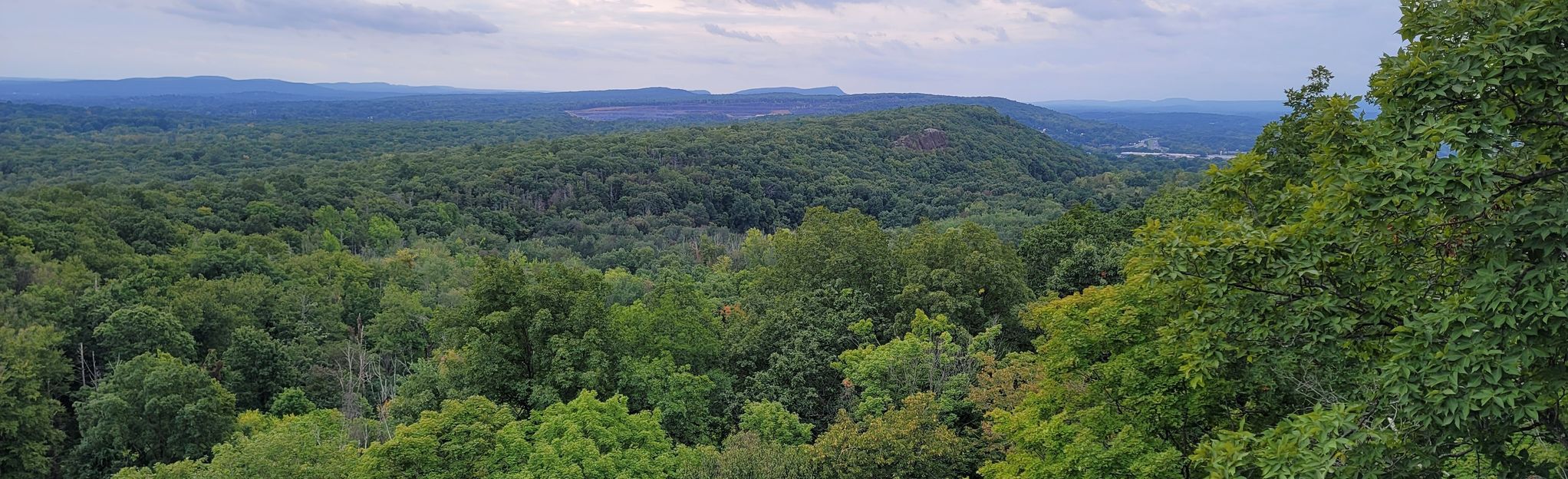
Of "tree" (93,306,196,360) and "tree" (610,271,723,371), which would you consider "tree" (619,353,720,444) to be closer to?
"tree" (610,271,723,371)

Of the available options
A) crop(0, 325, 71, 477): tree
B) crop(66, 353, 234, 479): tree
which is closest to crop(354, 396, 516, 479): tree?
crop(66, 353, 234, 479): tree

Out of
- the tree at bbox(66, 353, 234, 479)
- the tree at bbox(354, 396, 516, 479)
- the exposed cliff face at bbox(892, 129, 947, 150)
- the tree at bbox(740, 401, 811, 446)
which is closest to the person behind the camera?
the tree at bbox(354, 396, 516, 479)

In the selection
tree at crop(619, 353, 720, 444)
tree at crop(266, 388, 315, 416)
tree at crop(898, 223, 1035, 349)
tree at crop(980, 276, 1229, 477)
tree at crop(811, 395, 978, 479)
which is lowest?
tree at crop(266, 388, 315, 416)

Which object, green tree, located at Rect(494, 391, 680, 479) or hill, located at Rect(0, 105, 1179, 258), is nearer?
green tree, located at Rect(494, 391, 680, 479)

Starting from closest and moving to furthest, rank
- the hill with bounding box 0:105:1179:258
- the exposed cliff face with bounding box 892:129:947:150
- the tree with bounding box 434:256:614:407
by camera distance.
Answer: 1. the tree with bounding box 434:256:614:407
2. the hill with bounding box 0:105:1179:258
3. the exposed cliff face with bounding box 892:129:947:150

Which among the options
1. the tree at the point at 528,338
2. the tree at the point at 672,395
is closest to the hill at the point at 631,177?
the tree at the point at 528,338

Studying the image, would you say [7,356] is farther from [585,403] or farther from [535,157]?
[535,157]

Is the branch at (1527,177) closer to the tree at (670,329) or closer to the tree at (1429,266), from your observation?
the tree at (1429,266)
